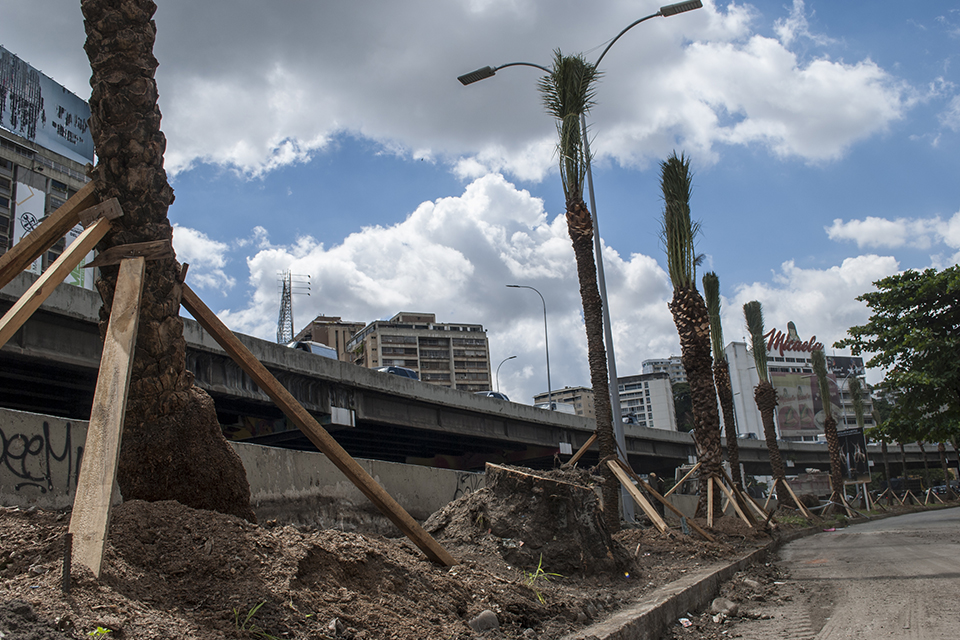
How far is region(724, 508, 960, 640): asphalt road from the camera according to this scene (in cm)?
510

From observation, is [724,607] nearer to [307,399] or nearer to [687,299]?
[687,299]

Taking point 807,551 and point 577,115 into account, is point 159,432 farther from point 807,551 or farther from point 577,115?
point 807,551

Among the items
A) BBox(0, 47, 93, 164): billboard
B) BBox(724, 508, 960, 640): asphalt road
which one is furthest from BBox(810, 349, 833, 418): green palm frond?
BBox(0, 47, 93, 164): billboard

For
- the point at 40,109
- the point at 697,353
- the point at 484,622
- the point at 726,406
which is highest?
the point at 40,109

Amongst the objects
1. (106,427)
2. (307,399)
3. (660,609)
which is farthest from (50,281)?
(307,399)

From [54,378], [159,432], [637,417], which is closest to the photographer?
[159,432]

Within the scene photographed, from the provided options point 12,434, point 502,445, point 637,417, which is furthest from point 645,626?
point 637,417

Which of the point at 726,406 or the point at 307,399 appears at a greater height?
the point at 307,399

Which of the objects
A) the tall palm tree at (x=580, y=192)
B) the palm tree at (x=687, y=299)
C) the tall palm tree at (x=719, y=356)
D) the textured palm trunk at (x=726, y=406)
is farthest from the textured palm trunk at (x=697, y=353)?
the textured palm trunk at (x=726, y=406)

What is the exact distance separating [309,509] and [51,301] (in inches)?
336

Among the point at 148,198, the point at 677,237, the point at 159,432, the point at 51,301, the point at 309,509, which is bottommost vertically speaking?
the point at 309,509

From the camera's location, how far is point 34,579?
269 cm

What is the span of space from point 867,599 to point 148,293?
6.83m

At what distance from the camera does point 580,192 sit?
42.3 feet
